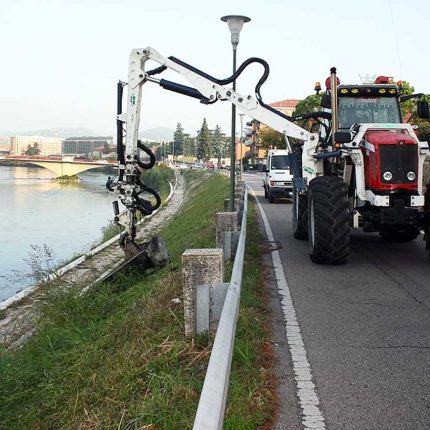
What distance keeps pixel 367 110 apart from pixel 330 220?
2788 mm

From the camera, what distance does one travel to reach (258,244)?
39.9 ft

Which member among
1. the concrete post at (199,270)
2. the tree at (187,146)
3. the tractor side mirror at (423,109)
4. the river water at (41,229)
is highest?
the tree at (187,146)

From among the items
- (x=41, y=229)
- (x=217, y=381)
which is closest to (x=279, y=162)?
(x=41, y=229)

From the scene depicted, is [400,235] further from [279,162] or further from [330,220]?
[279,162]

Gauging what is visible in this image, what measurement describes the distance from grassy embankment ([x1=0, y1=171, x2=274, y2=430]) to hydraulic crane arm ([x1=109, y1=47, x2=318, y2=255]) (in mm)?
2055

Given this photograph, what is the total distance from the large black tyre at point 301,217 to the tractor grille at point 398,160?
3.26m

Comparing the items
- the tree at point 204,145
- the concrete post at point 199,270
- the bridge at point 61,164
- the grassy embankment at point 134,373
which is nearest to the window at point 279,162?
Result: the grassy embankment at point 134,373

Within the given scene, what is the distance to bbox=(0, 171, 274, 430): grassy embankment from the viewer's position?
4.29 meters

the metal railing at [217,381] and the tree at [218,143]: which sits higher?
the tree at [218,143]

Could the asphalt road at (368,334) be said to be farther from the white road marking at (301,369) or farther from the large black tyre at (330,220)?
the large black tyre at (330,220)

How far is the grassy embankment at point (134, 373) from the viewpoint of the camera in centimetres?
429

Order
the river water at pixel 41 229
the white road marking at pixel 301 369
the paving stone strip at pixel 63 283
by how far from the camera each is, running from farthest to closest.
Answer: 1. the river water at pixel 41 229
2. the paving stone strip at pixel 63 283
3. the white road marking at pixel 301 369

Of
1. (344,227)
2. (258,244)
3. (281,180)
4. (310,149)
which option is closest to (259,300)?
(344,227)

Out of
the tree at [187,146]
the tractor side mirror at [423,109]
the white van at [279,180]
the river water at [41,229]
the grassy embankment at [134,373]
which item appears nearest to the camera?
the grassy embankment at [134,373]
